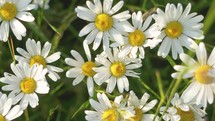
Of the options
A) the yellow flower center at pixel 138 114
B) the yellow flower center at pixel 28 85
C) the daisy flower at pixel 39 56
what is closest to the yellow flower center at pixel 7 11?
the daisy flower at pixel 39 56

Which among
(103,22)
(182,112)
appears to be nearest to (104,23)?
(103,22)

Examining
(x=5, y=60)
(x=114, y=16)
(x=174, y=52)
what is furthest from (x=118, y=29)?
(x=5, y=60)

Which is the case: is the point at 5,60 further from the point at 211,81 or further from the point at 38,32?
the point at 211,81

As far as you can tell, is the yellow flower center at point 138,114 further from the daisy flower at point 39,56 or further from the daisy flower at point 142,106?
the daisy flower at point 39,56

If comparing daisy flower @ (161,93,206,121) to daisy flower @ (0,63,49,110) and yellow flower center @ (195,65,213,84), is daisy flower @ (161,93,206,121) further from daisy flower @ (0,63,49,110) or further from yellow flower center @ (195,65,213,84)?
daisy flower @ (0,63,49,110)

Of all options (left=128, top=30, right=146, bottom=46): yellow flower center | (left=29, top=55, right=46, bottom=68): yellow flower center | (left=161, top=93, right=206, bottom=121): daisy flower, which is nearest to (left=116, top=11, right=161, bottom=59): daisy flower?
(left=128, top=30, right=146, bottom=46): yellow flower center

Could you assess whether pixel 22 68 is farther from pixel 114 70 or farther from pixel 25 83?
pixel 114 70
